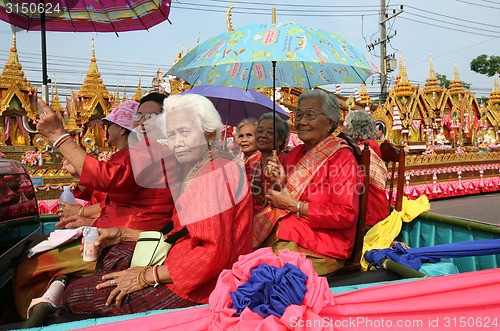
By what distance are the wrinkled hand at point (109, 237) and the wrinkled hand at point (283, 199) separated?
97 centimetres

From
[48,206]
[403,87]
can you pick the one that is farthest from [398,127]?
[48,206]

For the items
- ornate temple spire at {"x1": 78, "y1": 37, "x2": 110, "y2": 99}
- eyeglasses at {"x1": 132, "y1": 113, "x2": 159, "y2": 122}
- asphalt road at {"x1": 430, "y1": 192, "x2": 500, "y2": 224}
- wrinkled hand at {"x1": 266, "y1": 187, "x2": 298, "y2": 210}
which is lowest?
asphalt road at {"x1": 430, "y1": 192, "x2": 500, "y2": 224}

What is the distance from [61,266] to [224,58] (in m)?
1.59

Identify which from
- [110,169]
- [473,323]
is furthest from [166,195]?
[473,323]

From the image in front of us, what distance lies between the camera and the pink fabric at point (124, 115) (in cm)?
233

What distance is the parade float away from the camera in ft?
20.5

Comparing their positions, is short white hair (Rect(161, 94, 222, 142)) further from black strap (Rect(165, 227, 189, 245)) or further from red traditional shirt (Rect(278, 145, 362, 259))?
red traditional shirt (Rect(278, 145, 362, 259))

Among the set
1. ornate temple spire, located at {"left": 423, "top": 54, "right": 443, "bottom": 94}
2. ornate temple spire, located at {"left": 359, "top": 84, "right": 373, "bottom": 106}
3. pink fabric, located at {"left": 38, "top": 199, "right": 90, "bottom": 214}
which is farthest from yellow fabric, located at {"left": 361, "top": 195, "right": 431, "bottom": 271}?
ornate temple spire, located at {"left": 423, "top": 54, "right": 443, "bottom": 94}

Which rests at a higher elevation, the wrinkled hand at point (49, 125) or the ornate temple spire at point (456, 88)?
the ornate temple spire at point (456, 88)

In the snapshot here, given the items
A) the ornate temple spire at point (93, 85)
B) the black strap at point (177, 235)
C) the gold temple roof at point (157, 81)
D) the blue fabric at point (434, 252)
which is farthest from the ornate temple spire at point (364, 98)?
the black strap at point (177, 235)

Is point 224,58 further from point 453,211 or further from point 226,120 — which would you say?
point 453,211

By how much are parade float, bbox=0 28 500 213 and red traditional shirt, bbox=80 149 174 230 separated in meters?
2.09

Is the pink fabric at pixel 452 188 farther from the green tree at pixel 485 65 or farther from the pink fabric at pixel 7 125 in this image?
the green tree at pixel 485 65

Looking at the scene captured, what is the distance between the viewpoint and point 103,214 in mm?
2188
